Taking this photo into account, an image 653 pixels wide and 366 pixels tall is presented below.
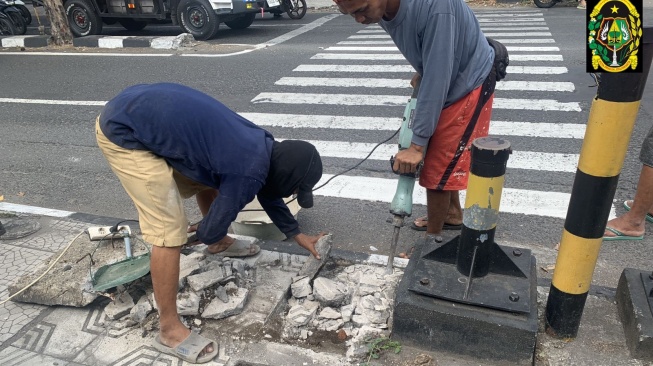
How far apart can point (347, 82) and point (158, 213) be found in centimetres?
534

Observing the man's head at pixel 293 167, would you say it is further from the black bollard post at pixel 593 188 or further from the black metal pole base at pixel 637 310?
the black metal pole base at pixel 637 310

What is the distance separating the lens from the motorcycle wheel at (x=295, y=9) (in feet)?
44.1

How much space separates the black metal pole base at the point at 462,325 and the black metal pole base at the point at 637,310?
447 millimetres

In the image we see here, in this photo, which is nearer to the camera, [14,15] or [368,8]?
[368,8]

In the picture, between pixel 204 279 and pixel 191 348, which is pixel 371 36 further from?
pixel 191 348

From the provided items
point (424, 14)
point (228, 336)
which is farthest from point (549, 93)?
point (228, 336)

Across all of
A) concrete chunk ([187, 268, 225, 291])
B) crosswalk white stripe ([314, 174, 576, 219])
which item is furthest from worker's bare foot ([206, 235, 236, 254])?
crosswalk white stripe ([314, 174, 576, 219])

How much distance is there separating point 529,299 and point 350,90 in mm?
4989

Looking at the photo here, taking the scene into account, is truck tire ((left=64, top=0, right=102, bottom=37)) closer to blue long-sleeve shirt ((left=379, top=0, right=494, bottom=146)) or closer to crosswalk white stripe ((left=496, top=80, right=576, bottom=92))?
crosswalk white stripe ((left=496, top=80, right=576, bottom=92))

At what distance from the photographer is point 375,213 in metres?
4.18

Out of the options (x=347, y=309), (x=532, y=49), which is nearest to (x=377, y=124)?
(x=347, y=309)

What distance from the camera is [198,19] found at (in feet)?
36.4

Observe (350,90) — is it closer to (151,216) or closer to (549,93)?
(549,93)

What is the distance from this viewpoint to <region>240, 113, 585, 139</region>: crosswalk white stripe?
5414mm
